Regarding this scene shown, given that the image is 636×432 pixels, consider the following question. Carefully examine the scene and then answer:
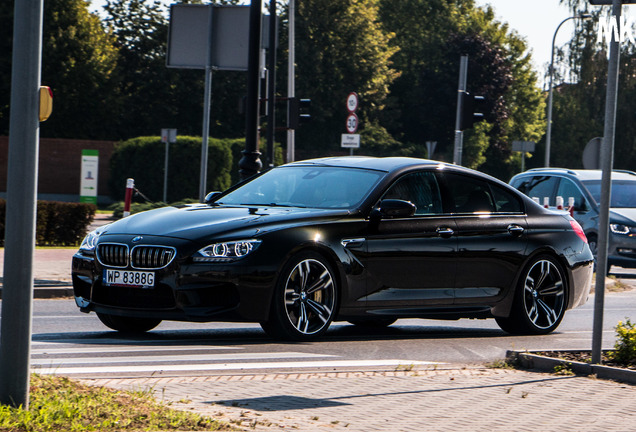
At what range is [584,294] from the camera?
11703 mm

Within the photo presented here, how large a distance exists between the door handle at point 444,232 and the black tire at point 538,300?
0.99 meters

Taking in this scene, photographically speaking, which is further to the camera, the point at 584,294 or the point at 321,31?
the point at 321,31

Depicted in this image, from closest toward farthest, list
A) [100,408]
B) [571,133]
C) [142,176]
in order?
[100,408], [142,176], [571,133]

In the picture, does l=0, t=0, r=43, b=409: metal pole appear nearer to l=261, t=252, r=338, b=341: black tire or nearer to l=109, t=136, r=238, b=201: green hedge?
l=261, t=252, r=338, b=341: black tire

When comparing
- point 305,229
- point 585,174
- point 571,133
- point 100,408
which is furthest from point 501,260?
point 571,133

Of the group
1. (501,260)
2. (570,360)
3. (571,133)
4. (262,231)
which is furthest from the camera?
(571,133)

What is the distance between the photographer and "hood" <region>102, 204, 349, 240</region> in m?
9.16

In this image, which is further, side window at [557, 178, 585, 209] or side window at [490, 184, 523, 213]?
side window at [557, 178, 585, 209]

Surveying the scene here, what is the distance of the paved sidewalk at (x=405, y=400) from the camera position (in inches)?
239

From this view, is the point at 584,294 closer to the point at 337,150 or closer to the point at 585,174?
the point at 585,174

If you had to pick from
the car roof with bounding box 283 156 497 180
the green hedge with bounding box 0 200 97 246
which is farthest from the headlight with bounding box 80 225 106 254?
the green hedge with bounding box 0 200 97 246

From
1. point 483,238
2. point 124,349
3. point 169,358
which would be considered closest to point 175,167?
point 483,238

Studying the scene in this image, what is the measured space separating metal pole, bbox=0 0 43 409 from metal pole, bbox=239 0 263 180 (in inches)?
392

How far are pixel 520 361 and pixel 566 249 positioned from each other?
121 inches
